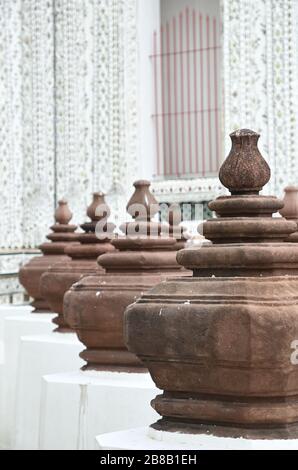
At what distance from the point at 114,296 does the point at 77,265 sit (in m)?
1.89

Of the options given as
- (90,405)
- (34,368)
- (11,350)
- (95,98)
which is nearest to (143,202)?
(90,405)

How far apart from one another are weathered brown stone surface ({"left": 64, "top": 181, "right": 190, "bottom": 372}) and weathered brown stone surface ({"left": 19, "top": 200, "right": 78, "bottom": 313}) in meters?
3.20

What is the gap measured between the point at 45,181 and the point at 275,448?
11854mm

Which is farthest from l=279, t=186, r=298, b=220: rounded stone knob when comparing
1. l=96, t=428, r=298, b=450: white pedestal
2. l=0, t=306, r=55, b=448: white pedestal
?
l=0, t=306, r=55, b=448: white pedestal

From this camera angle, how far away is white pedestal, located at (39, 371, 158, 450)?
5.68 metres

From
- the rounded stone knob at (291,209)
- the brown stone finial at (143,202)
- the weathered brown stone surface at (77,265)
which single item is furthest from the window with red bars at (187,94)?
the rounded stone knob at (291,209)

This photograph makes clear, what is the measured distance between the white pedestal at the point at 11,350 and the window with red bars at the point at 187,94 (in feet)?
18.7

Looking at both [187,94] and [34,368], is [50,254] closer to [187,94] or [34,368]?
[34,368]

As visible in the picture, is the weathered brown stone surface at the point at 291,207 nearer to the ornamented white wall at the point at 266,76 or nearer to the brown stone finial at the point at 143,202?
the brown stone finial at the point at 143,202

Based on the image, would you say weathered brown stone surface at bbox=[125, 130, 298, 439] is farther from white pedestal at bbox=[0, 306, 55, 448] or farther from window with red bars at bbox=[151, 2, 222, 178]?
window with red bars at bbox=[151, 2, 222, 178]

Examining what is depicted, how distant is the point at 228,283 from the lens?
4121 millimetres

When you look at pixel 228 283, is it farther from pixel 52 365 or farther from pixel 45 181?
pixel 45 181

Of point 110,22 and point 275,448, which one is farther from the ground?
point 110,22
